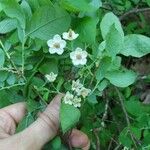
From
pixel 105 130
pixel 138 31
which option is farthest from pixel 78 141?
pixel 138 31

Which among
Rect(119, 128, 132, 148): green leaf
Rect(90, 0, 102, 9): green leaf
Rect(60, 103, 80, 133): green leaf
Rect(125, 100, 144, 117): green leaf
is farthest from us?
Rect(125, 100, 144, 117): green leaf

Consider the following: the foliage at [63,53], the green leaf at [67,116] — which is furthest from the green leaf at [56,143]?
the green leaf at [67,116]

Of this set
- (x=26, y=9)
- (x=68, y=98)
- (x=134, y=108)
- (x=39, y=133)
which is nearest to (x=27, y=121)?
(x=39, y=133)

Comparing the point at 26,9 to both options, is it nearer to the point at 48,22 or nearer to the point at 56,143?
the point at 48,22

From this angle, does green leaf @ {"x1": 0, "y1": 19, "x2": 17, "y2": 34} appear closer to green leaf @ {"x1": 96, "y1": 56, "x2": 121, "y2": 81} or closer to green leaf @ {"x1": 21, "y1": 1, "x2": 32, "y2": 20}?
green leaf @ {"x1": 21, "y1": 1, "x2": 32, "y2": 20}

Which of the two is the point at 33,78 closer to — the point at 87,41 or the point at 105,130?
the point at 87,41

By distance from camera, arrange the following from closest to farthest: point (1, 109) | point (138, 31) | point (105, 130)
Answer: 1. point (1, 109)
2. point (105, 130)
3. point (138, 31)

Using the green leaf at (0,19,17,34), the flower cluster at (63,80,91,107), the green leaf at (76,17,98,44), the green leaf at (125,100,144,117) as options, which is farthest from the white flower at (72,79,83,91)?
the green leaf at (125,100,144,117)
